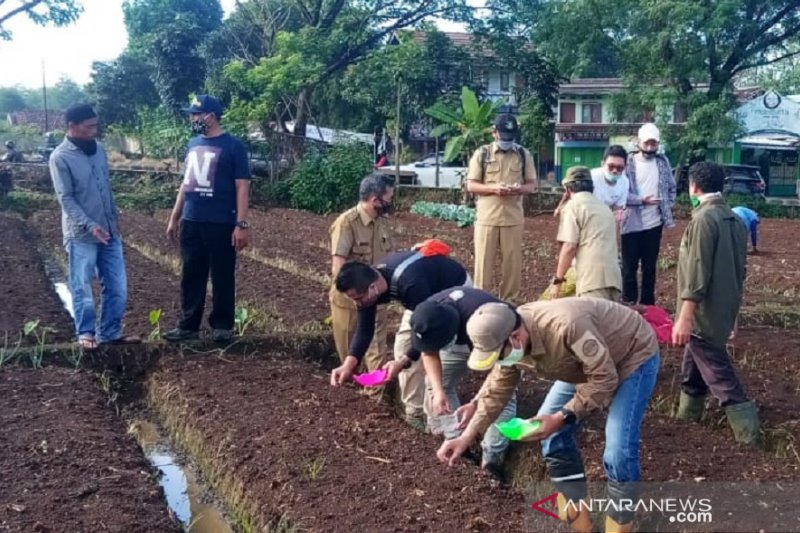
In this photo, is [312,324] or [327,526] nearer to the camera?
[327,526]

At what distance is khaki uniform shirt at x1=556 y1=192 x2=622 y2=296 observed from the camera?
17.7 feet

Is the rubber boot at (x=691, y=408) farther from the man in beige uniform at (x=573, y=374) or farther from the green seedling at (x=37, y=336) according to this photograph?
the green seedling at (x=37, y=336)

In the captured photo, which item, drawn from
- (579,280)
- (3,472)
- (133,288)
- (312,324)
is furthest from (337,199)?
(3,472)

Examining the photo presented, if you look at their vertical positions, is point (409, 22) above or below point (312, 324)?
above

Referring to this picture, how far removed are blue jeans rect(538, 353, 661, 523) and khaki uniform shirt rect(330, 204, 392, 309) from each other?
2059 mm

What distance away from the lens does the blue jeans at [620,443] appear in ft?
11.3

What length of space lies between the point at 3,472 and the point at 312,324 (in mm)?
3259

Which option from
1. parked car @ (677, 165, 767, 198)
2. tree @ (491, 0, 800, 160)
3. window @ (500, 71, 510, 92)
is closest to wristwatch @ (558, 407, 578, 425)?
tree @ (491, 0, 800, 160)

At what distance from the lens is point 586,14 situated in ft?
71.1

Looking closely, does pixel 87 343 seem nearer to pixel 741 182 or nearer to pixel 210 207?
pixel 210 207

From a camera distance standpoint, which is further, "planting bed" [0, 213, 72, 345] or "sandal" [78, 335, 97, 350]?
"planting bed" [0, 213, 72, 345]

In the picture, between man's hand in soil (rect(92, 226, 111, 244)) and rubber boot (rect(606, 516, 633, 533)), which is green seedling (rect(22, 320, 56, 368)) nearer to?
man's hand in soil (rect(92, 226, 111, 244))

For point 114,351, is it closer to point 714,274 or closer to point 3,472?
point 3,472

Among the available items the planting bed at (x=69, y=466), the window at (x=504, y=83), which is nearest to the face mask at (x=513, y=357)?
the planting bed at (x=69, y=466)
